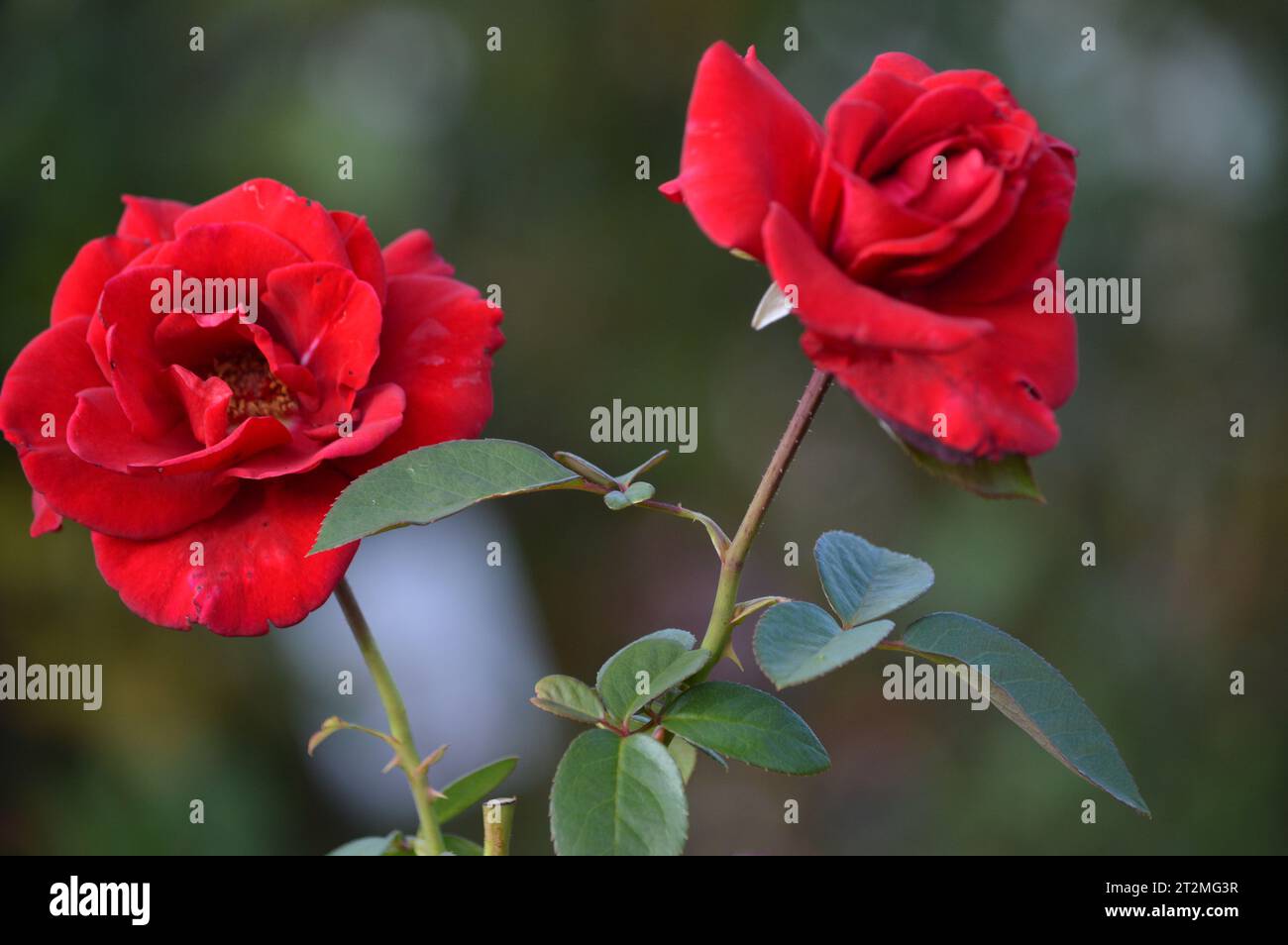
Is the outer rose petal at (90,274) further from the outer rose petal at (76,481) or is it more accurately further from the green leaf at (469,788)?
the green leaf at (469,788)

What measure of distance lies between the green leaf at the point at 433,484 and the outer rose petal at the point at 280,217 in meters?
0.10

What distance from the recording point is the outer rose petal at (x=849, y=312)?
1.00 feet

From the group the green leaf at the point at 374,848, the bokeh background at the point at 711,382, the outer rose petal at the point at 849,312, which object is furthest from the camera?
the bokeh background at the point at 711,382

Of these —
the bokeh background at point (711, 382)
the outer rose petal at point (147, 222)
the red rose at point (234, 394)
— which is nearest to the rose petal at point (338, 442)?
the red rose at point (234, 394)

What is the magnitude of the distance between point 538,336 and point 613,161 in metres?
0.24

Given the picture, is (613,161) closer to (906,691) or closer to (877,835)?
(877,835)

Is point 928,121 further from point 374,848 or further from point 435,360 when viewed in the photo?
point 374,848

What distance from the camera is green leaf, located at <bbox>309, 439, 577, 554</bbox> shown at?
1.10 feet

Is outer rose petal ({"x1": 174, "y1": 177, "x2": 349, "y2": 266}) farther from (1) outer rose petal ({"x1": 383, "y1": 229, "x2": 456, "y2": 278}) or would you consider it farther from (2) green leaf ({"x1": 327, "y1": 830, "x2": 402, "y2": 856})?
(2) green leaf ({"x1": 327, "y1": 830, "x2": 402, "y2": 856})

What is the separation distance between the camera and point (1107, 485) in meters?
1.58

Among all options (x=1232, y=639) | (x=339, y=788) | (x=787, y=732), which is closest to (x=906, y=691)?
(x=787, y=732)

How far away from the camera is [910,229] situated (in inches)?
13.1

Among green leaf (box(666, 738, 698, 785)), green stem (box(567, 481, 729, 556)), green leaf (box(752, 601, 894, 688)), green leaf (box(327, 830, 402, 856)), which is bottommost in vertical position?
green leaf (box(327, 830, 402, 856))

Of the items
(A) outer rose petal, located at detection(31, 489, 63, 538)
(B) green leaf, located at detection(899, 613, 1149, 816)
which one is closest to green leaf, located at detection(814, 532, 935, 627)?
(B) green leaf, located at detection(899, 613, 1149, 816)
